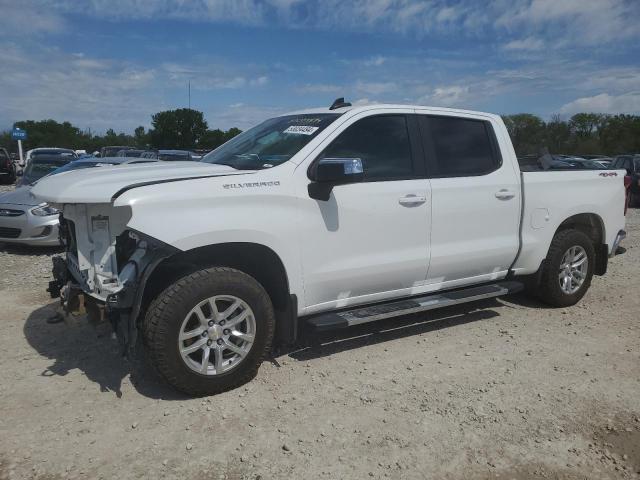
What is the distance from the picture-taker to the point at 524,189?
515cm

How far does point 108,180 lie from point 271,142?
135 cm

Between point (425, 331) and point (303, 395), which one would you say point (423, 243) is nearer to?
point (425, 331)

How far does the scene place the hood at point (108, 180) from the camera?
3.44 m

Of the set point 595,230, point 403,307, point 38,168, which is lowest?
point 403,307

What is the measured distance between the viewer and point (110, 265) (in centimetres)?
374

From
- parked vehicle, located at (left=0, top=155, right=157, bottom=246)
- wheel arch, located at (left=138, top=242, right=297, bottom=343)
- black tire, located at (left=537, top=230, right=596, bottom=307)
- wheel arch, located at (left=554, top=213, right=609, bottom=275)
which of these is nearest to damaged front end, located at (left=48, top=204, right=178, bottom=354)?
wheel arch, located at (left=138, top=242, right=297, bottom=343)

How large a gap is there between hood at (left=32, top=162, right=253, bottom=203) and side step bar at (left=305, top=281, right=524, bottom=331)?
125 cm

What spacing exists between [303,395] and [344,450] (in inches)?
28.5

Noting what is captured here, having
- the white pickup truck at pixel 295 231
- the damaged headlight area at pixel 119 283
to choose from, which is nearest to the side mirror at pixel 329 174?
the white pickup truck at pixel 295 231

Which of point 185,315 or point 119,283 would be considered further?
point 119,283

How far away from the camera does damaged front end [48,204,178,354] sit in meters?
3.44

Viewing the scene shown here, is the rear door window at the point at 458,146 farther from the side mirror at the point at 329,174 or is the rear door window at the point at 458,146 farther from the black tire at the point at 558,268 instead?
the black tire at the point at 558,268

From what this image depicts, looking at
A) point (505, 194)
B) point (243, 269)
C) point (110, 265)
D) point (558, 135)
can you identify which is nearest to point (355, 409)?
point (243, 269)

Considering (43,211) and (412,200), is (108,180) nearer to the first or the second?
(412,200)
